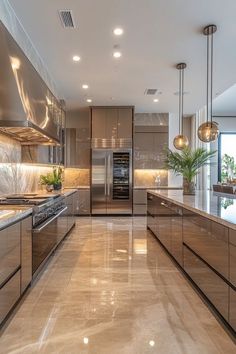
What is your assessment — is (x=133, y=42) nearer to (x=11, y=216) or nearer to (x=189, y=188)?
(x=189, y=188)

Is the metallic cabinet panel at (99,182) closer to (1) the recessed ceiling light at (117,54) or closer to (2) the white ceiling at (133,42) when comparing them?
(2) the white ceiling at (133,42)

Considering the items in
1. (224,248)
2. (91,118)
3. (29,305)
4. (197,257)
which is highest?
(91,118)

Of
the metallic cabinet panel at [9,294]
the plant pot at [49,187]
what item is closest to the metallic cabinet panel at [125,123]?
the plant pot at [49,187]

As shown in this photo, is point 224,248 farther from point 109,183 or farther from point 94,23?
point 109,183

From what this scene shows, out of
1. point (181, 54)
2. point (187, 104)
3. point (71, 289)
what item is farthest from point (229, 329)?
point (187, 104)

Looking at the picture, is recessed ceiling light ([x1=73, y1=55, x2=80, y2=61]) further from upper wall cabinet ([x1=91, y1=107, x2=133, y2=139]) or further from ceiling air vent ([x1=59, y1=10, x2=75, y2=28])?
upper wall cabinet ([x1=91, y1=107, x2=133, y2=139])

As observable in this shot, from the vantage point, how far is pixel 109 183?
29.5 ft

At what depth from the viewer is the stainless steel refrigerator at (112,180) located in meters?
9.02

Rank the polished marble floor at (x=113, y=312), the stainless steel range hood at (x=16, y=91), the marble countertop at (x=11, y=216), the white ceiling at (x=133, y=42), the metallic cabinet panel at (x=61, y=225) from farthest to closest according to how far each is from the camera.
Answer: the metallic cabinet panel at (x=61, y=225), the white ceiling at (x=133, y=42), the stainless steel range hood at (x=16, y=91), the marble countertop at (x=11, y=216), the polished marble floor at (x=113, y=312)

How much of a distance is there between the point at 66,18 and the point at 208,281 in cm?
373

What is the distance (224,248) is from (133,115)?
7.07 m

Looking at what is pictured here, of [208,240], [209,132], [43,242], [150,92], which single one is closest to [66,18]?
[209,132]

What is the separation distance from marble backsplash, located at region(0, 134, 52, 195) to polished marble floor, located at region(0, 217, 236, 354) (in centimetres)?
130

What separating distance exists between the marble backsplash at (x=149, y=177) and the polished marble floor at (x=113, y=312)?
17.2 ft
